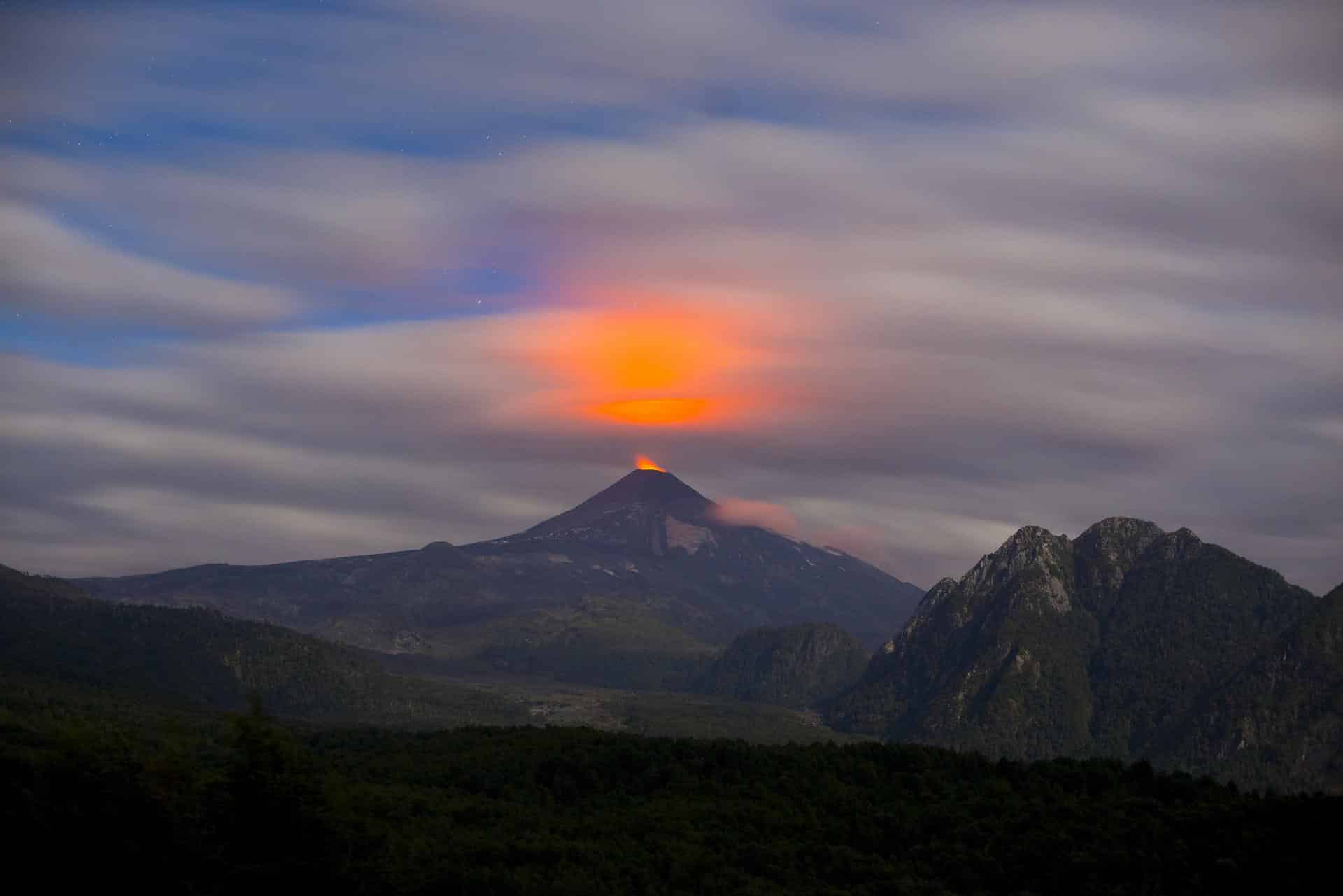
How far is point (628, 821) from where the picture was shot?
129 metres

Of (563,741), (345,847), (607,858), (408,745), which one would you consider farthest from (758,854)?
(408,745)

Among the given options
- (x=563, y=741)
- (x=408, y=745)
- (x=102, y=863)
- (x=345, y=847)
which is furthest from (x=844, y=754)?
(x=102, y=863)

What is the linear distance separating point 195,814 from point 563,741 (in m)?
75.5

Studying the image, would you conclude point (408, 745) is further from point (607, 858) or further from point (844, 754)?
point (607, 858)

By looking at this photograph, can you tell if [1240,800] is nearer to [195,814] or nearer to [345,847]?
[345,847]

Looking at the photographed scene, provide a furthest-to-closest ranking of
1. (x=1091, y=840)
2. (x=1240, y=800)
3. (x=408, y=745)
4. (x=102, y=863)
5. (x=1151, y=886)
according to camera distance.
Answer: (x=408, y=745)
(x=1240, y=800)
(x=1091, y=840)
(x=1151, y=886)
(x=102, y=863)

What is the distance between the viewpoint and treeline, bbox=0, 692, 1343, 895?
87.9 meters

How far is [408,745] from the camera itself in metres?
179

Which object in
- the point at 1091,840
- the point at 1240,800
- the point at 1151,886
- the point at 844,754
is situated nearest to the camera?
the point at 1151,886

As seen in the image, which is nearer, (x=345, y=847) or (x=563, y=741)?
(x=345, y=847)

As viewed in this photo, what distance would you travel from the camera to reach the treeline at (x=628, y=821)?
8794cm

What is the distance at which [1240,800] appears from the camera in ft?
393

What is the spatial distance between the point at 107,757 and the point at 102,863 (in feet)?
39.4

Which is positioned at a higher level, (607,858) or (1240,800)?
(1240,800)
